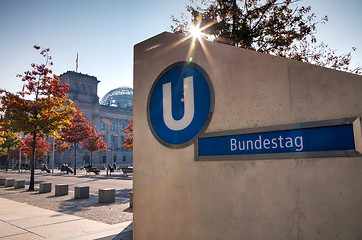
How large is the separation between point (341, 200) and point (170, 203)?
189cm

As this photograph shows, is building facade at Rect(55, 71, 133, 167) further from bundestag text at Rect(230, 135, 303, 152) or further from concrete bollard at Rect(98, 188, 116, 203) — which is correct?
bundestag text at Rect(230, 135, 303, 152)

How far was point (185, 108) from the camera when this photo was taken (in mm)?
3270

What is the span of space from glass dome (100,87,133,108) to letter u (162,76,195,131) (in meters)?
112

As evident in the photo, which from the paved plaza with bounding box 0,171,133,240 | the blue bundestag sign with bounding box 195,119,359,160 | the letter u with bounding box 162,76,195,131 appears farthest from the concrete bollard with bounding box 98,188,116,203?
the blue bundestag sign with bounding box 195,119,359,160

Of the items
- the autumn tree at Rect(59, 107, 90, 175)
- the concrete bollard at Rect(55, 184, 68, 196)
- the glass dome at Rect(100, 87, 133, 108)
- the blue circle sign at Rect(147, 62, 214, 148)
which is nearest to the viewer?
the blue circle sign at Rect(147, 62, 214, 148)

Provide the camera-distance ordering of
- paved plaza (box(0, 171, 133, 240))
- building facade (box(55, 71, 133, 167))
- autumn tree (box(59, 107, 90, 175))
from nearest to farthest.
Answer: paved plaza (box(0, 171, 133, 240)), autumn tree (box(59, 107, 90, 175)), building facade (box(55, 71, 133, 167))

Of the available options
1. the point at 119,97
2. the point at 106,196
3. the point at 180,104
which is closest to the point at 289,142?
the point at 180,104

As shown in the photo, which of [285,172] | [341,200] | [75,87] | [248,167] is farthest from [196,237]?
[75,87]

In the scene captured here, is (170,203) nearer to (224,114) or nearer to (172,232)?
(172,232)

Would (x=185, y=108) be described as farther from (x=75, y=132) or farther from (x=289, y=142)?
(x=75, y=132)

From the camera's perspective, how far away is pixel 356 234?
2082 millimetres

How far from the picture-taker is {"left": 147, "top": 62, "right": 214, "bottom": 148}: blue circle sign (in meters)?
3.12

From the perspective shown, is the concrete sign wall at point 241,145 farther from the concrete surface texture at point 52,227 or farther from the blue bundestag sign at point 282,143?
the concrete surface texture at point 52,227

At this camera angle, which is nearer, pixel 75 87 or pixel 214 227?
pixel 214 227
